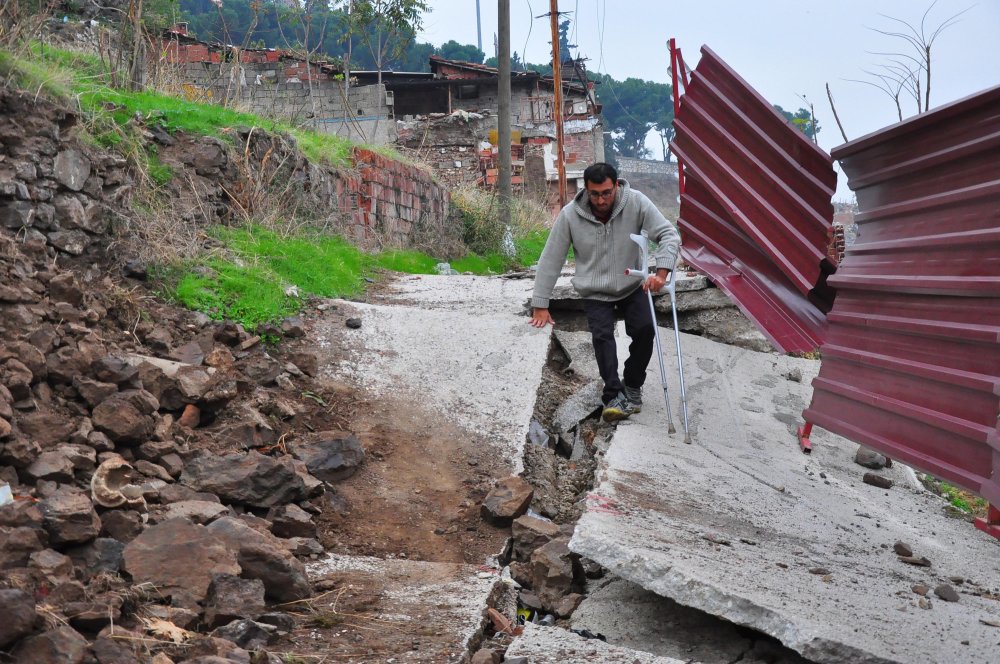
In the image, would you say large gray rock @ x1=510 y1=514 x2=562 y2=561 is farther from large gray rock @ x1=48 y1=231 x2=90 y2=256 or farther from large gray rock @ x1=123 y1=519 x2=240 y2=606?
large gray rock @ x1=48 y1=231 x2=90 y2=256

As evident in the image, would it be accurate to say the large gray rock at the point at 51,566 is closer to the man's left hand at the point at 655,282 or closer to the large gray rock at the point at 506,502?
the large gray rock at the point at 506,502

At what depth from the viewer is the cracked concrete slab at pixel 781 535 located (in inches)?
106

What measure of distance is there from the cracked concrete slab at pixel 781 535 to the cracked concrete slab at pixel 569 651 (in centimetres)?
24

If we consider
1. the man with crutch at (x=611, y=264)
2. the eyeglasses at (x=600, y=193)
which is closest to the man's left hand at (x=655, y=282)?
the man with crutch at (x=611, y=264)

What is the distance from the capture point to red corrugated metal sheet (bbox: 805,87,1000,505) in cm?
250

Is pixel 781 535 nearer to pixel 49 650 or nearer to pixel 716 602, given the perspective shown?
pixel 716 602

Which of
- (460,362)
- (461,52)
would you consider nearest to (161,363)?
(460,362)

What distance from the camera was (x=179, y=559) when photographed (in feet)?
9.16

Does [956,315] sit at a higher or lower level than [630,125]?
lower

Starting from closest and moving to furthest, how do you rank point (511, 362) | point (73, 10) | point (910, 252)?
point (910, 252) → point (511, 362) → point (73, 10)

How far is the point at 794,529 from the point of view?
12.6 ft

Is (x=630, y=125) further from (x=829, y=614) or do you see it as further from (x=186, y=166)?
(x=829, y=614)

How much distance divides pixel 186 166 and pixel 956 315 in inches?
233

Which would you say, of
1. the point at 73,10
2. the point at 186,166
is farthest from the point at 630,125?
the point at 186,166
